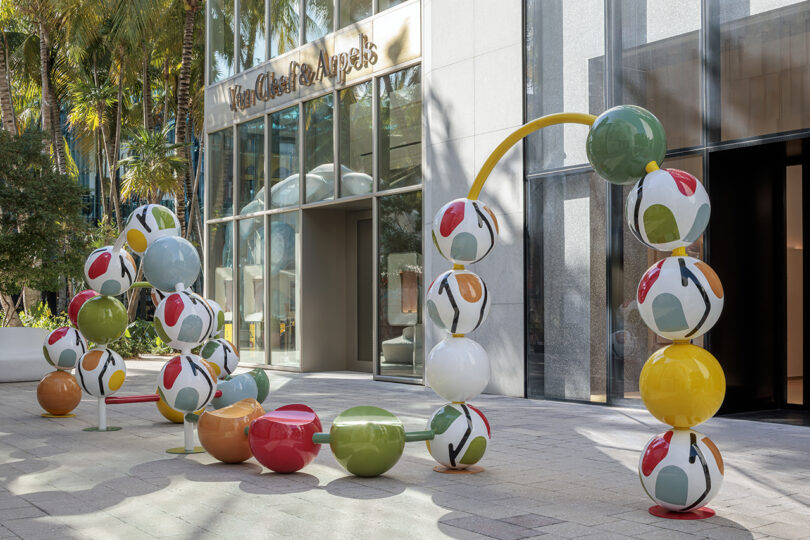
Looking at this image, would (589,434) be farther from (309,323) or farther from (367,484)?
(309,323)

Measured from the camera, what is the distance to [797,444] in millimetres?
8211

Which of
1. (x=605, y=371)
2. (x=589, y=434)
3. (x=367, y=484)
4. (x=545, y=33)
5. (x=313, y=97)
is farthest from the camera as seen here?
(x=313, y=97)

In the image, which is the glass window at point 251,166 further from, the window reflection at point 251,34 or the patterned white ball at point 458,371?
the patterned white ball at point 458,371

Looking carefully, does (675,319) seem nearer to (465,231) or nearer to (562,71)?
(465,231)

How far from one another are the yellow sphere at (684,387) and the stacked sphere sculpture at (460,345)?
171cm

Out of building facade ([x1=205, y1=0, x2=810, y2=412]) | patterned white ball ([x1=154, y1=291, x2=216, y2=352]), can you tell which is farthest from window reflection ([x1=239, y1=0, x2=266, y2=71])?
patterned white ball ([x1=154, y1=291, x2=216, y2=352])

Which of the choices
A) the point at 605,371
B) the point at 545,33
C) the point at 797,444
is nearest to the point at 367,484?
the point at 797,444

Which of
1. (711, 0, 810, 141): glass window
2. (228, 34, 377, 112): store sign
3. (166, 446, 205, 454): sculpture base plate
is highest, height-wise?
(228, 34, 377, 112): store sign

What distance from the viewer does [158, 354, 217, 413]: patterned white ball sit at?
284 inches

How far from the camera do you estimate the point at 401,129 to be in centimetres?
1495

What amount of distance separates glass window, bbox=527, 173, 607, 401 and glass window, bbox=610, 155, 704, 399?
0.71ft

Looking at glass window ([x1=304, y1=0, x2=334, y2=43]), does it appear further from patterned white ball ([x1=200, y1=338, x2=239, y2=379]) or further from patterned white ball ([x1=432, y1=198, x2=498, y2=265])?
patterned white ball ([x1=432, y1=198, x2=498, y2=265])

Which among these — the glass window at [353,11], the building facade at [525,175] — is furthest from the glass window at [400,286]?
the glass window at [353,11]

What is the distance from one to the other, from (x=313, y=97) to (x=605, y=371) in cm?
903
